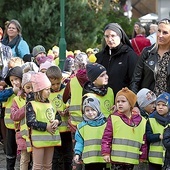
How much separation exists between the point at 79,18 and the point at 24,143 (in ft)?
38.0

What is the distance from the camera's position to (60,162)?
9.16 m

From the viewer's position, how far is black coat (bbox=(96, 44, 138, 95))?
8.40 meters

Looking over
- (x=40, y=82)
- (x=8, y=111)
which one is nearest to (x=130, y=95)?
(x=40, y=82)

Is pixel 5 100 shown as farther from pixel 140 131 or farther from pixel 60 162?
A: pixel 140 131

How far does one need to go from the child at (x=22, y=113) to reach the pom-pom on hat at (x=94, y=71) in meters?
0.86

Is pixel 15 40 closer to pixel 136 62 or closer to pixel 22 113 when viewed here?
pixel 22 113

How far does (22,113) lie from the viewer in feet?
28.6

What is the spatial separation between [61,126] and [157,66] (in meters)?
1.80

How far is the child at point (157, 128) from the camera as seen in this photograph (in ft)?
24.4

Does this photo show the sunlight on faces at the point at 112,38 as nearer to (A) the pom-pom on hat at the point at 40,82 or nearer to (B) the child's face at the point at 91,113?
(A) the pom-pom on hat at the point at 40,82

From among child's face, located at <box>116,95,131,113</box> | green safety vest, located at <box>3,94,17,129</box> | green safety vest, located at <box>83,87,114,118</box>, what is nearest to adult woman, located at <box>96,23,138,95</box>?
green safety vest, located at <box>83,87,114,118</box>

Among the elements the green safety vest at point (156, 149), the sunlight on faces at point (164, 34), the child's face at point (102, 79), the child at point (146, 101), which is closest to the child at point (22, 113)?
the child's face at point (102, 79)

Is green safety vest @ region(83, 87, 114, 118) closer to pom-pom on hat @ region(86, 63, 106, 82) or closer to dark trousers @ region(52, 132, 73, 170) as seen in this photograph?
pom-pom on hat @ region(86, 63, 106, 82)

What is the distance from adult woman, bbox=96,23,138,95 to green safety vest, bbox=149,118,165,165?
1042 mm
